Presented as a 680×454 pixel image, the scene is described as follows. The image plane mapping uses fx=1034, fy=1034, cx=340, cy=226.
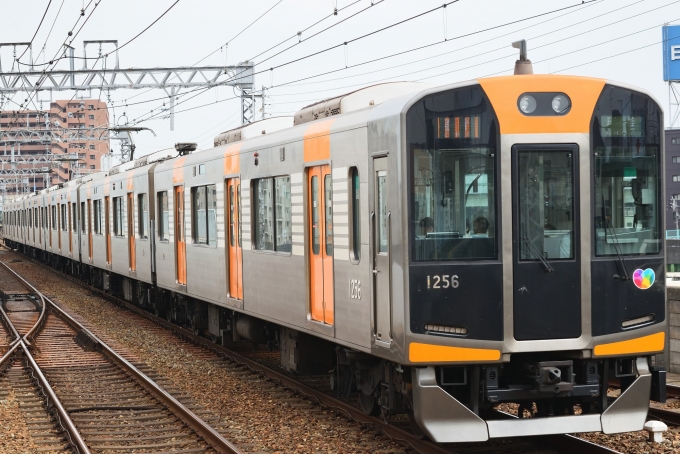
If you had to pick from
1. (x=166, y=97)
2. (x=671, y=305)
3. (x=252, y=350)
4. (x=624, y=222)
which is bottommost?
(x=252, y=350)

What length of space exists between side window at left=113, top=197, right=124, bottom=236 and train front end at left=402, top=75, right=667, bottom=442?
50.7 feet

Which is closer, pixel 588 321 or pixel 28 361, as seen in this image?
pixel 588 321

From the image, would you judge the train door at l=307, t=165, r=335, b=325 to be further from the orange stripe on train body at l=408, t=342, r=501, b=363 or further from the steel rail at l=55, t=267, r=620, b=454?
the orange stripe on train body at l=408, t=342, r=501, b=363

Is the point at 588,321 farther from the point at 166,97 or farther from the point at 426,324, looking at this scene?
the point at 166,97

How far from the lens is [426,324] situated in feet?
23.1

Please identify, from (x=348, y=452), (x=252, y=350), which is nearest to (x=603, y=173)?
(x=348, y=452)

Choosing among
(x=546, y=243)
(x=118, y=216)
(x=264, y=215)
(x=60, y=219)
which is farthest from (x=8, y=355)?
(x=60, y=219)

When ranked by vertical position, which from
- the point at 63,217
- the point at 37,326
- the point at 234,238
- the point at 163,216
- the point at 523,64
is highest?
the point at 523,64

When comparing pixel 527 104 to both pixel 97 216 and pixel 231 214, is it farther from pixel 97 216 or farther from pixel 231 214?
pixel 97 216

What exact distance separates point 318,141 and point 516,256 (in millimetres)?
2689

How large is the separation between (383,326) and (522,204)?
4.46 ft

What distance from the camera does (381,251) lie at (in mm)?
7602

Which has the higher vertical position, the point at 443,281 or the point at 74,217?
the point at 74,217

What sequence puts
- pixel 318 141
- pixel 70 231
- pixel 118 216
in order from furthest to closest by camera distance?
pixel 70 231, pixel 118 216, pixel 318 141
